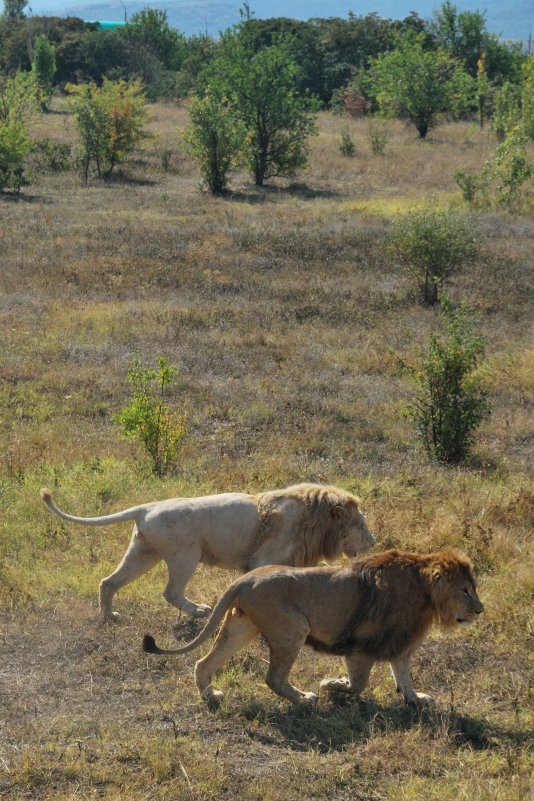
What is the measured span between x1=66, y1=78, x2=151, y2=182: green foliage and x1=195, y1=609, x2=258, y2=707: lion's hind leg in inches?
1227

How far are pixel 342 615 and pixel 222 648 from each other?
0.69 meters

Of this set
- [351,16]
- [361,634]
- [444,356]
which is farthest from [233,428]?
[351,16]

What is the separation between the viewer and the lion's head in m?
5.60

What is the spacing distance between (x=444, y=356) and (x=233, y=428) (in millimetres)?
2688

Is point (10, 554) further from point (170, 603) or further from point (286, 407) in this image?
point (286, 407)

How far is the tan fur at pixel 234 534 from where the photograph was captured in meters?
6.57

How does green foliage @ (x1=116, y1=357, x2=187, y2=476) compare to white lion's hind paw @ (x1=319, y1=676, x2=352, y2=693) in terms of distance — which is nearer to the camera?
white lion's hind paw @ (x1=319, y1=676, x2=352, y2=693)

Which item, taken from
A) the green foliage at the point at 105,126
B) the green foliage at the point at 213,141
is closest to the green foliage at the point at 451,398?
the green foliage at the point at 213,141

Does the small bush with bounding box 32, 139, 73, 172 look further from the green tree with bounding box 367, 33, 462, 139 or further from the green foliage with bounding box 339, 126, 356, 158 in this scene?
the green tree with bounding box 367, 33, 462, 139

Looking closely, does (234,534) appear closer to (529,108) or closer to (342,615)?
(342,615)

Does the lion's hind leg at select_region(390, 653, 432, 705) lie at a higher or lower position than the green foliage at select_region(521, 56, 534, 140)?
lower

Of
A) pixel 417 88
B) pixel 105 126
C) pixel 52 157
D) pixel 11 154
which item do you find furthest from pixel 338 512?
pixel 417 88

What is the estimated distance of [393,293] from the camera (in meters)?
20.4

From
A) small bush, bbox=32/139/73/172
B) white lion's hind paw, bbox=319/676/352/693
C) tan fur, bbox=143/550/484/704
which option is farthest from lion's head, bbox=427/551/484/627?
small bush, bbox=32/139/73/172
